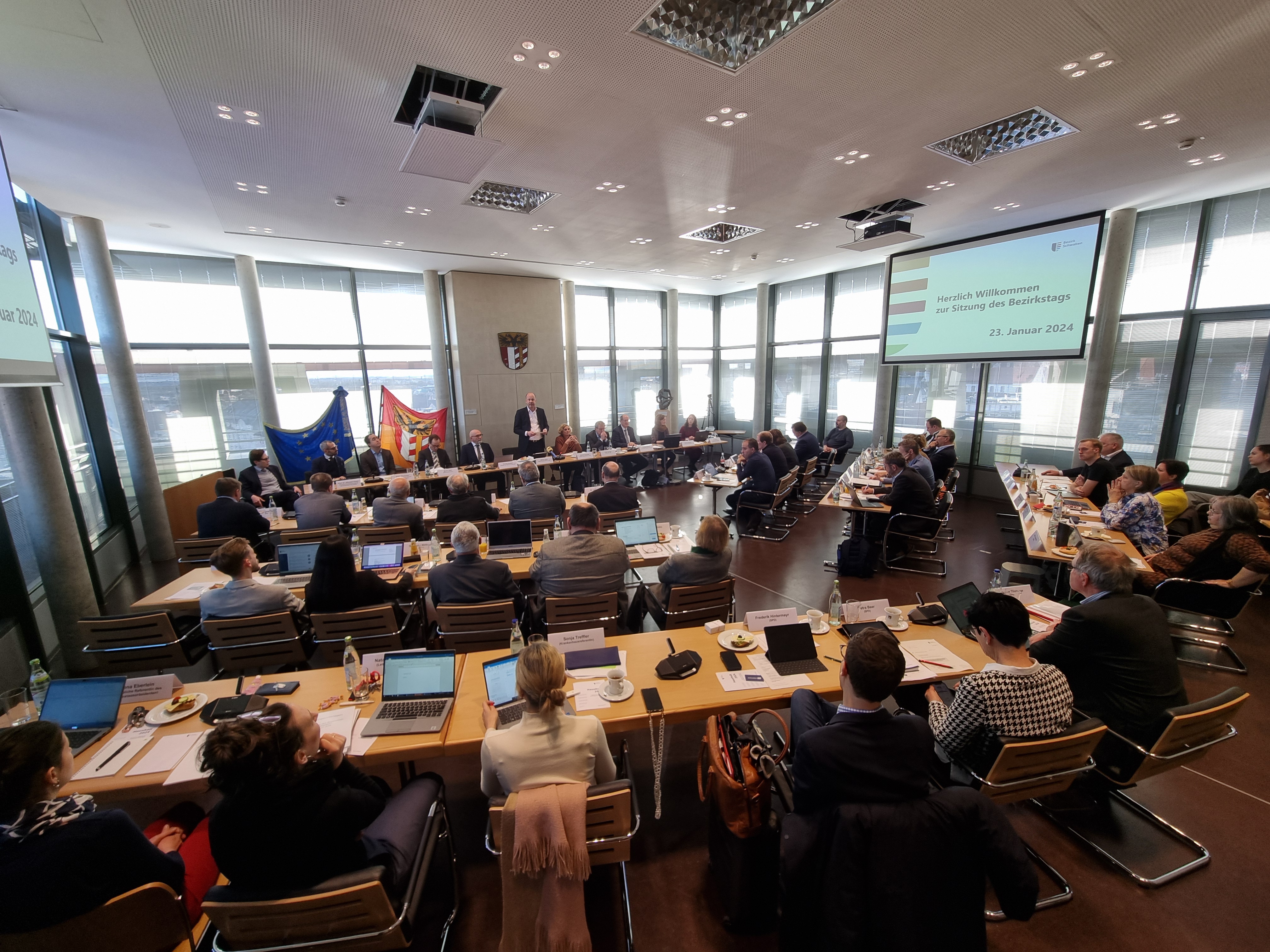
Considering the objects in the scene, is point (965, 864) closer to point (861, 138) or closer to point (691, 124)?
point (691, 124)

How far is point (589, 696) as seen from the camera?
2.53m

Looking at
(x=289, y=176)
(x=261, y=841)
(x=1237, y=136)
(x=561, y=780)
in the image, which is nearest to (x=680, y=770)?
(x=561, y=780)

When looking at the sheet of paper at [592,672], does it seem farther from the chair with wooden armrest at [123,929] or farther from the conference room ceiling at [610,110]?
the conference room ceiling at [610,110]

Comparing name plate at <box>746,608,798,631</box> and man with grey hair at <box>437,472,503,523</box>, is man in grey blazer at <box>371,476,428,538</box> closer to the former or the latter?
man with grey hair at <box>437,472,503,523</box>

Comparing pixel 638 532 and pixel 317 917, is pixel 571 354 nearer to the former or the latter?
pixel 638 532

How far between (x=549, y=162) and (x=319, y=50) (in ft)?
7.26

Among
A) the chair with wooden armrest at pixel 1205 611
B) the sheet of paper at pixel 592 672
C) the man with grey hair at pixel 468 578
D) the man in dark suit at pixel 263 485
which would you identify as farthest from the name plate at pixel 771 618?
the man in dark suit at pixel 263 485

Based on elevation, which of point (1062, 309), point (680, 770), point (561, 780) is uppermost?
point (1062, 309)

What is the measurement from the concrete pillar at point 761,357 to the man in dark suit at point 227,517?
1063 centimetres

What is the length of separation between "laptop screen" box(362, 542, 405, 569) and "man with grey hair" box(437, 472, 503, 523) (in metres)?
0.84

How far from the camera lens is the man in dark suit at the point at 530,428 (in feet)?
33.3

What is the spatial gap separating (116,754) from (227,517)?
368cm

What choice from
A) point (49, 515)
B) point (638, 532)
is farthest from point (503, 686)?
point (49, 515)

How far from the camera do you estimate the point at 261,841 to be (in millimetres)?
1542
